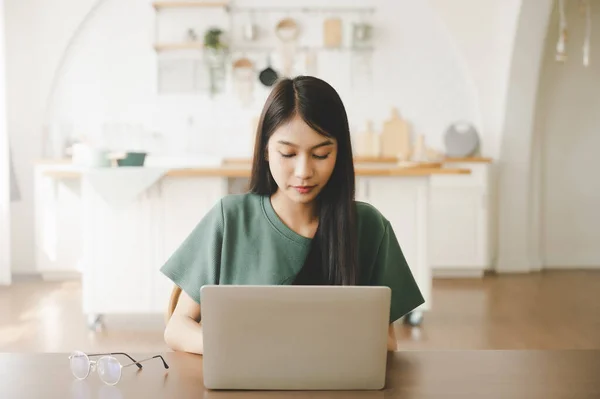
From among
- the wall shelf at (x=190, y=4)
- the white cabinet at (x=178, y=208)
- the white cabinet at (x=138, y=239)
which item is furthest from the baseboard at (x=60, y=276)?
the wall shelf at (x=190, y=4)

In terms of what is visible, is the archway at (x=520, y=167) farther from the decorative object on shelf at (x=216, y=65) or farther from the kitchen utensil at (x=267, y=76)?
the decorative object on shelf at (x=216, y=65)

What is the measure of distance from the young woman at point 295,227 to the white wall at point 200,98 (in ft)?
15.4

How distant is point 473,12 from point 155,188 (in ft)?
10.8

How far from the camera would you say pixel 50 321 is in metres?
4.49

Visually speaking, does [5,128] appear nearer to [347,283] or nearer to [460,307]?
[460,307]

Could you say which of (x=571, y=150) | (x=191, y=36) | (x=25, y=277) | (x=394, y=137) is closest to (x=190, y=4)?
(x=191, y=36)

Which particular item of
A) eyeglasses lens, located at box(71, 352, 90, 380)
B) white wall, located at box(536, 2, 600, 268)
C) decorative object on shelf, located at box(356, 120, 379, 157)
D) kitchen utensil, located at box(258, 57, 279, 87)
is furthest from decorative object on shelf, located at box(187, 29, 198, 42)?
eyeglasses lens, located at box(71, 352, 90, 380)

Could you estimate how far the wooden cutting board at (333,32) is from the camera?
6.27 m

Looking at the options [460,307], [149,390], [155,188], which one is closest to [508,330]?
[460,307]

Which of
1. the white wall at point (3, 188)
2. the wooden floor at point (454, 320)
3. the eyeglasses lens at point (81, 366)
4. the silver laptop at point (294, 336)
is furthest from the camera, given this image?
the white wall at point (3, 188)

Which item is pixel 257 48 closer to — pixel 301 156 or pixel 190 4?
Answer: pixel 190 4

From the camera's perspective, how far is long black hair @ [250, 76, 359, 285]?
58.5 inches

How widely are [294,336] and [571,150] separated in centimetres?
577

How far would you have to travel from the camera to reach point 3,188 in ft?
18.6
